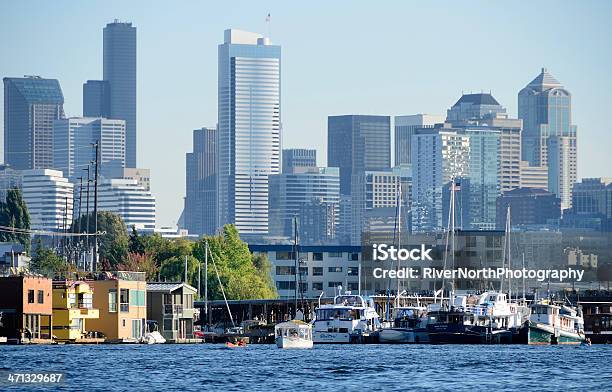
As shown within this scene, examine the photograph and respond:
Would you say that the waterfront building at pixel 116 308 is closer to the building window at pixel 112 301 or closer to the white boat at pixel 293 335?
the building window at pixel 112 301

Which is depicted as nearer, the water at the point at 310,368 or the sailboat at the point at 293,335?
the water at the point at 310,368

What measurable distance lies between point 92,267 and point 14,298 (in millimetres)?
33328

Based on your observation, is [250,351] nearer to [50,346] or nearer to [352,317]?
[50,346]

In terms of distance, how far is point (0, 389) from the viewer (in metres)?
87.1

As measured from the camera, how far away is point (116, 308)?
153625 mm

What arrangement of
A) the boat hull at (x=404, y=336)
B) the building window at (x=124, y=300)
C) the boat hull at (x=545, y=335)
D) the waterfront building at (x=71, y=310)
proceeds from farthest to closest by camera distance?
the boat hull at (x=545, y=335) → the boat hull at (x=404, y=336) → the building window at (x=124, y=300) → the waterfront building at (x=71, y=310)

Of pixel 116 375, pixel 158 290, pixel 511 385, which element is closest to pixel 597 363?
pixel 511 385

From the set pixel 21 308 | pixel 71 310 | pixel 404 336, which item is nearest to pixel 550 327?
pixel 404 336

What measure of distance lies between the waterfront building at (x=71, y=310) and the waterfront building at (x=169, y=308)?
45.1 feet

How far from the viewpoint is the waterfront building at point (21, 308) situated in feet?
463

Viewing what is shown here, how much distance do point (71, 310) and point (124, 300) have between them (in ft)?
23.8

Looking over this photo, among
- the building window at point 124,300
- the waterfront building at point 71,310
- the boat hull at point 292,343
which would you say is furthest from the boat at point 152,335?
the boat hull at point 292,343

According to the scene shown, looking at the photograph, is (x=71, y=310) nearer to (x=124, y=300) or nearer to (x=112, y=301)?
(x=112, y=301)

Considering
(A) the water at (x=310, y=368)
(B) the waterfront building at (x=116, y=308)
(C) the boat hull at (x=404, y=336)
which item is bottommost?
(C) the boat hull at (x=404, y=336)
